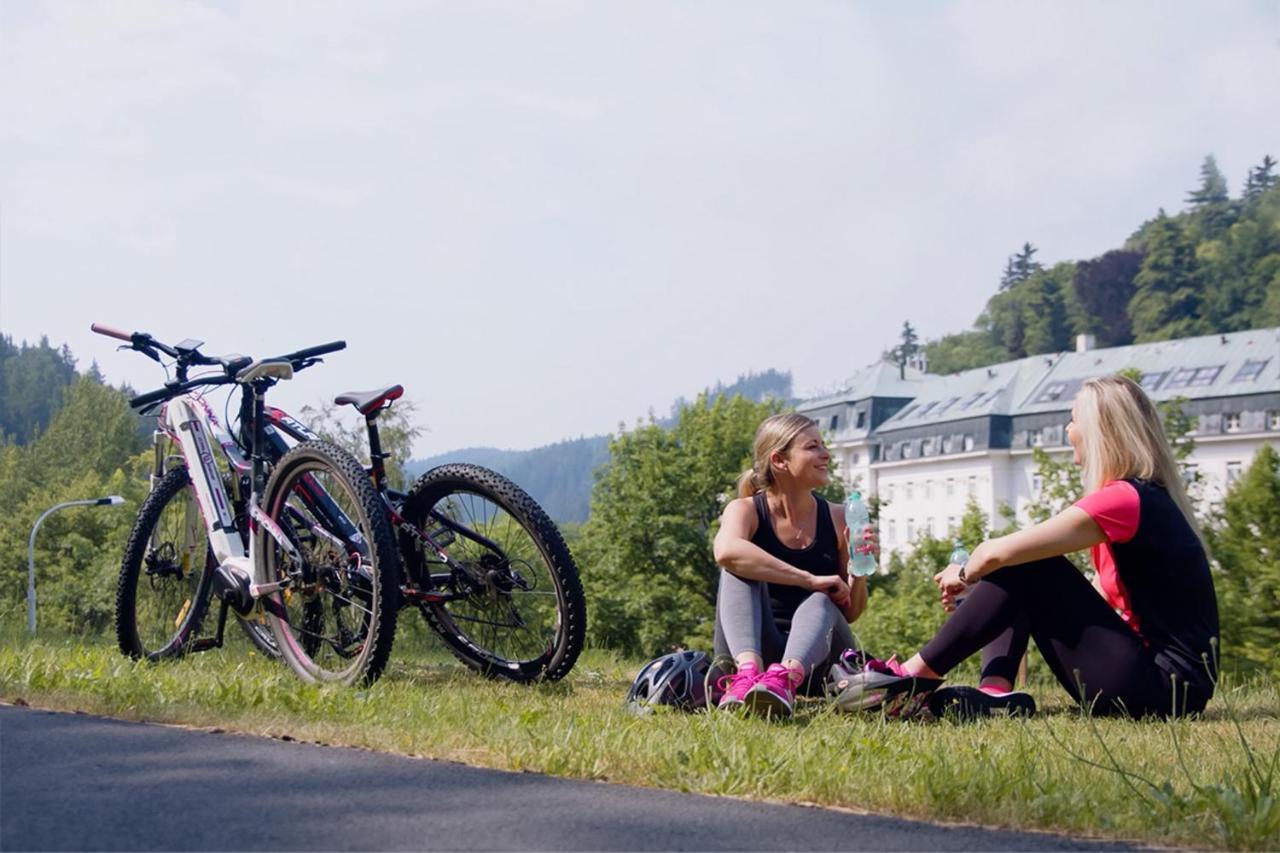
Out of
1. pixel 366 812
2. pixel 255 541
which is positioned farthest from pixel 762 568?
pixel 366 812

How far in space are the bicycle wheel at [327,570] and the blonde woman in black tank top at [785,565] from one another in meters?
1.28

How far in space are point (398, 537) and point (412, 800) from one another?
108 inches

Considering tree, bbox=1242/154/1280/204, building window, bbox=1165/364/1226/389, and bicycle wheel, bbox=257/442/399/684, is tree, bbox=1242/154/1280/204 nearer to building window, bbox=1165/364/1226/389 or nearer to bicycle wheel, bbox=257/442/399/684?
building window, bbox=1165/364/1226/389

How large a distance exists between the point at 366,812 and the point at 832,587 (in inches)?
114

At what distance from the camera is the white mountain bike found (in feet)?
18.6

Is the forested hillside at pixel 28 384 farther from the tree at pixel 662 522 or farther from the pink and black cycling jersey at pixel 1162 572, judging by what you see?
the pink and black cycling jersey at pixel 1162 572

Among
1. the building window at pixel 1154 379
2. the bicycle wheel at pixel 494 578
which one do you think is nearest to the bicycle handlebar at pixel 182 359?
the bicycle wheel at pixel 494 578

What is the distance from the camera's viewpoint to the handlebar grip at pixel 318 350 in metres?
6.66

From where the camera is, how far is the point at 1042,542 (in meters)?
5.38

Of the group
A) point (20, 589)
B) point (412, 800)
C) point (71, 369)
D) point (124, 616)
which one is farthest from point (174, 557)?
point (71, 369)

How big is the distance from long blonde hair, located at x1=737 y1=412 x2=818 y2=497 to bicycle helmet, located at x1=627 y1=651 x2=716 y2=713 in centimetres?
83

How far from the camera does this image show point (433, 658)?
7.52 m

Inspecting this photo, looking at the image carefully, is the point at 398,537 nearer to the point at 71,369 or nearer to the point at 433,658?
the point at 433,658

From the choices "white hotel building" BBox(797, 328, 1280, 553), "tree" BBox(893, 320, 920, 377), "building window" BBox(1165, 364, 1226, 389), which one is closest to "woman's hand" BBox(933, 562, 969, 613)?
"white hotel building" BBox(797, 328, 1280, 553)
